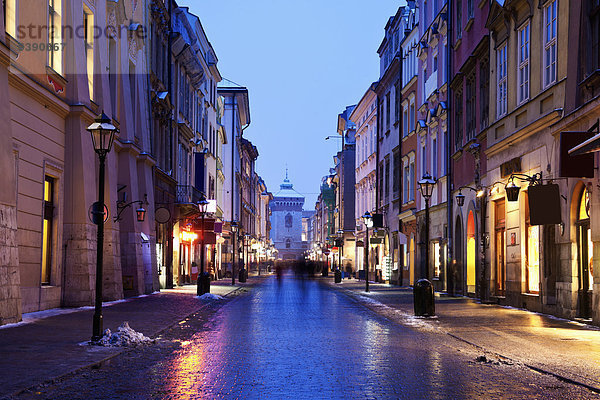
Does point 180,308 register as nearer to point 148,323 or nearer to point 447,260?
point 148,323

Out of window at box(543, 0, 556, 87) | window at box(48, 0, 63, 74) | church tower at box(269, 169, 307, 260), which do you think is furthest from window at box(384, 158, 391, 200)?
church tower at box(269, 169, 307, 260)

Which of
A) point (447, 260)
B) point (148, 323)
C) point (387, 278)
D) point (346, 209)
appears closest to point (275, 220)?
Result: point (346, 209)

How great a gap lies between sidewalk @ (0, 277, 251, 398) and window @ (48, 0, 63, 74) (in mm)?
6408

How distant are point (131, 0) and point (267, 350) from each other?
21537mm

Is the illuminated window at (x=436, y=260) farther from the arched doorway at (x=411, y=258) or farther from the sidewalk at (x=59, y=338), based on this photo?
the sidewalk at (x=59, y=338)

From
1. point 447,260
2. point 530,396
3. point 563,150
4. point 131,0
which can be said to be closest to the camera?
point 530,396

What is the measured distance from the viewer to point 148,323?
720 inches

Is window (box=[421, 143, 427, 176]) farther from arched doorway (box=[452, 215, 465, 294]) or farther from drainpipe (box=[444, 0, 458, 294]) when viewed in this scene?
arched doorway (box=[452, 215, 465, 294])

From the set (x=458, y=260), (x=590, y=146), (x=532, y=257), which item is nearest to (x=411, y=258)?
(x=458, y=260)

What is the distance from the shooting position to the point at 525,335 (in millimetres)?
15789

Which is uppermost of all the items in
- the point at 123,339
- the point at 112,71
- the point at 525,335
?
the point at 112,71

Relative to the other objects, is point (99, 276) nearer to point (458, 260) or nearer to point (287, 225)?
point (458, 260)

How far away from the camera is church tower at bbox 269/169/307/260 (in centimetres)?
17688

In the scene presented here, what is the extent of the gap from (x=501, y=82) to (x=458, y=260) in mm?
8969
